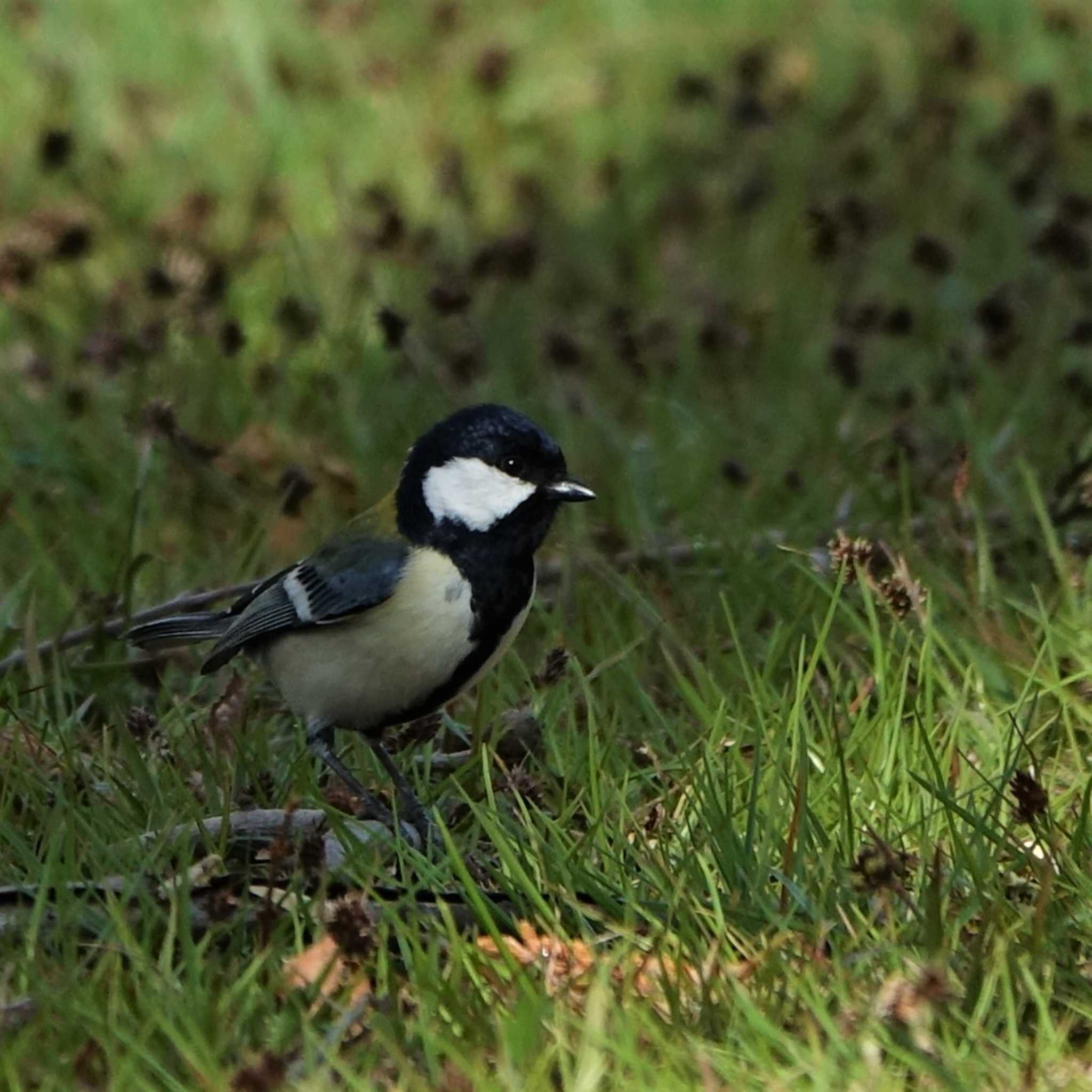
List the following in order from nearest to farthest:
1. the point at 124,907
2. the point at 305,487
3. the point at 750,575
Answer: the point at 124,907 → the point at 750,575 → the point at 305,487

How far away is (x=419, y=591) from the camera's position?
358 cm

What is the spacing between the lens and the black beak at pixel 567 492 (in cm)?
371

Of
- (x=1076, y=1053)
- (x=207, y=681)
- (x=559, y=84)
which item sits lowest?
(x=1076, y=1053)

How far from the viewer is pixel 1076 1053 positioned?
8.46ft

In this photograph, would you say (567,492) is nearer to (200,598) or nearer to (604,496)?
(200,598)

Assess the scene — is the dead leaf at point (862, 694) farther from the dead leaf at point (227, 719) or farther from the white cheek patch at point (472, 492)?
the dead leaf at point (227, 719)

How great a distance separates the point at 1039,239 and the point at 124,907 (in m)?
3.53

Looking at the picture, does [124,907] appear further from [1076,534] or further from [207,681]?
[1076,534]

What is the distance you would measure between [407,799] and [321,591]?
49cm

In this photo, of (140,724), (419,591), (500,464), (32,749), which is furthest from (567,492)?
(32,749)

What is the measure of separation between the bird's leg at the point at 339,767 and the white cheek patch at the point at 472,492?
0.42 m

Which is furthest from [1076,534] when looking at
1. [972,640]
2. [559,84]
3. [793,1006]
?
[559,84]

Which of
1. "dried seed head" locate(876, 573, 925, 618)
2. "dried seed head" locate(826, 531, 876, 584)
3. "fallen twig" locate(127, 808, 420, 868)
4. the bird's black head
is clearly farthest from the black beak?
"fallen twig" locate(127, 808, 420, 868)

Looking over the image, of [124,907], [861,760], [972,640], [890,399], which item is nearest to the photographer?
[124,907]
